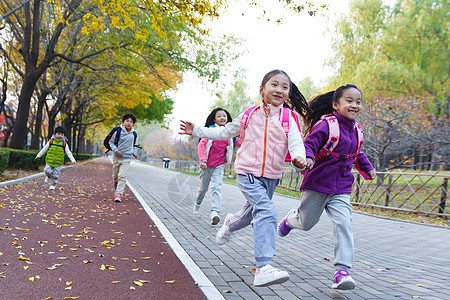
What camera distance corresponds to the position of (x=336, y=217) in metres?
3.53

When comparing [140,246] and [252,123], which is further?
[140,246]

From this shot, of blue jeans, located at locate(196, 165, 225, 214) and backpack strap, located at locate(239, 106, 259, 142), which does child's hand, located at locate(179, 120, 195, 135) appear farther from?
blue jeans, located at locate(196, 165, 225, 214)

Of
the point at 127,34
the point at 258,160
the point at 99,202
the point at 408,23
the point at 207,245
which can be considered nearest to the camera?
the point at 258,160

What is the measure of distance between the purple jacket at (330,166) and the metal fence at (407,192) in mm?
8647

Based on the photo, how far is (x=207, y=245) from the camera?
516 centimetres

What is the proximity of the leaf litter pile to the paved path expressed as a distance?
1.09ft

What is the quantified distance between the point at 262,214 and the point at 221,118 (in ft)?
11.7

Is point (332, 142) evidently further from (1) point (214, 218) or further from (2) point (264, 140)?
(1) point (214, 218)

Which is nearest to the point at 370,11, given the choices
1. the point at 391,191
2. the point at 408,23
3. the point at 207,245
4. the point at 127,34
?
the point at 408,23

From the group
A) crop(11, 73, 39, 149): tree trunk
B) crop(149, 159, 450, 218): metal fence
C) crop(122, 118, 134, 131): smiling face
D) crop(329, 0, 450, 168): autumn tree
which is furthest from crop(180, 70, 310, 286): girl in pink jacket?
crop(329, 0, 450, 168): autumn tree

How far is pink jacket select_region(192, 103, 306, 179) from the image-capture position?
3514 mm

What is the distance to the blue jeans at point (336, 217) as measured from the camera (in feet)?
11.1

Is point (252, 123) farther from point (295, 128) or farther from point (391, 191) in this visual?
point (391, 191)

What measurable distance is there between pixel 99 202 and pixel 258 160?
6.31 metres
